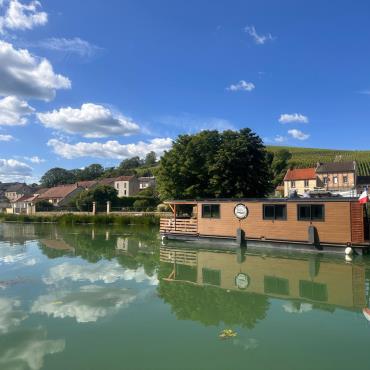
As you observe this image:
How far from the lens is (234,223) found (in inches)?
878

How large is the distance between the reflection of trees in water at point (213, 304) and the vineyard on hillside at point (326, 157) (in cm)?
7128

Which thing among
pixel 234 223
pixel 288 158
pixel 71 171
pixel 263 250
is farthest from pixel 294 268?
pixel 71 171

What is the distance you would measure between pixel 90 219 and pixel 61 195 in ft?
121

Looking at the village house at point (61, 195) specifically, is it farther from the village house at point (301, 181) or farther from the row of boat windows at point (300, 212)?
the row of boat windows at point (300, 212)

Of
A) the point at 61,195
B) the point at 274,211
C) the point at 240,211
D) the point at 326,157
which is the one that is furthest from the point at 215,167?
the point at 326,157

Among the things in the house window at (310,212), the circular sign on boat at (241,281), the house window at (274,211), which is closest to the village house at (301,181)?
the house window at (274,211)

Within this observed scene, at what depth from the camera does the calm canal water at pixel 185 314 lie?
6.79 meters

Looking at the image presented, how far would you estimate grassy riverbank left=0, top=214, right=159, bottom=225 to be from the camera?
41.4 meters

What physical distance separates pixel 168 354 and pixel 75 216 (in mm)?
42259

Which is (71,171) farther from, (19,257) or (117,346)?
(117,346)

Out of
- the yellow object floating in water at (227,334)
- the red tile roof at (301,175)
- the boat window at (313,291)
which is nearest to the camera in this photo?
the yellow object floating in water at (227,334)

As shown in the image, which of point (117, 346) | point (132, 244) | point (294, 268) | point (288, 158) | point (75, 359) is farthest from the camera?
point (288, 158)

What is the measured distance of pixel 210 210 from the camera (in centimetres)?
2336

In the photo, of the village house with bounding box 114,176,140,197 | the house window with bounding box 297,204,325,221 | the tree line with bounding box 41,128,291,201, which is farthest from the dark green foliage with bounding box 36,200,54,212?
the house window with bounding box 297,204,325,221
